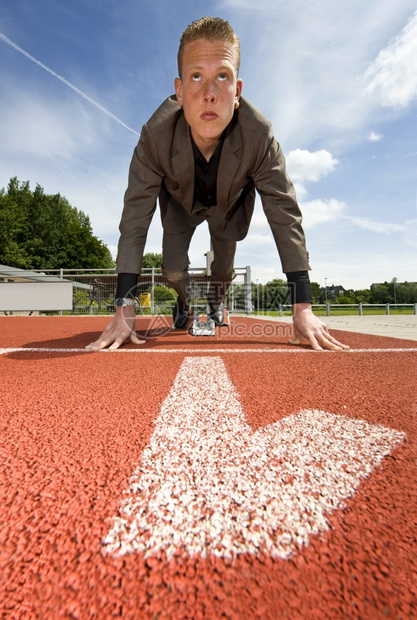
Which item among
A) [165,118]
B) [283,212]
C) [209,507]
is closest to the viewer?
[209,507]

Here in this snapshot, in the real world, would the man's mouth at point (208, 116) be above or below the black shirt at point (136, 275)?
above

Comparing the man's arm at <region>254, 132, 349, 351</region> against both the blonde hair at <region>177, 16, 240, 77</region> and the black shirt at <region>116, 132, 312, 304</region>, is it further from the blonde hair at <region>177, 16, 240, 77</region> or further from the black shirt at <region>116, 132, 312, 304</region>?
the blonde hair at <region>177, 16, 240, 77</region>

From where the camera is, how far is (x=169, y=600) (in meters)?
0.32

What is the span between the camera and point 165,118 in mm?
1942

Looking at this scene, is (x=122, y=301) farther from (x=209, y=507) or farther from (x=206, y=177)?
(x=209, y=507)

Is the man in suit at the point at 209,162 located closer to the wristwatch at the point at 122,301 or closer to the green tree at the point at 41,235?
the wristwatch at the point at 122,301

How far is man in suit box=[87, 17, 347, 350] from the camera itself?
1772 millimetres

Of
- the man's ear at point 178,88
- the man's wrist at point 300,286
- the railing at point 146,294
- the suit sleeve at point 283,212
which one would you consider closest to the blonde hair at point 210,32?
the man's ear at point 178,88

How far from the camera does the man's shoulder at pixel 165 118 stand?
6.38ft

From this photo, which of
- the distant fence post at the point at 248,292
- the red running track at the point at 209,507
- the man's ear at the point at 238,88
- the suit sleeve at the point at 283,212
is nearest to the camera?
the red running track at the point at 209,507

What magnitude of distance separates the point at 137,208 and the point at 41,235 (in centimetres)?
3622

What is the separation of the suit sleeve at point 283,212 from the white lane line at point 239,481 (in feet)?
4.52

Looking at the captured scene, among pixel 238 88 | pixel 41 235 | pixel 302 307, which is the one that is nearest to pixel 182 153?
pixel 238 88

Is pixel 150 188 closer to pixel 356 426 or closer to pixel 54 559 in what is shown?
pixel 356 426
